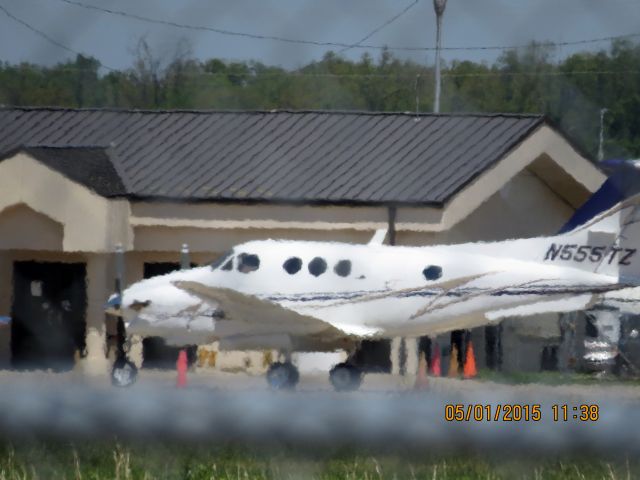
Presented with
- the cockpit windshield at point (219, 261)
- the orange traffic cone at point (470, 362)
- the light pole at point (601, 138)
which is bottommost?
the orange traffic cone at point (470, 362)

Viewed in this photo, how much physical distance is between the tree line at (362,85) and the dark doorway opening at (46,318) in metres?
1.31

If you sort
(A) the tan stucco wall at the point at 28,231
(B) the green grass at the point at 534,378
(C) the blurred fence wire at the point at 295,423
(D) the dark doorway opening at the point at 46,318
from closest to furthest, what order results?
(C) the blurred fence wire at the point at 295,423, (D) the dark doorway opening at the point at 46,318, (A) the tan stucco wall at the point at 28,231, (B) the green grass at the point at 534,378

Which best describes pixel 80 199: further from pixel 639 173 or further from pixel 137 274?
pixel 137 274

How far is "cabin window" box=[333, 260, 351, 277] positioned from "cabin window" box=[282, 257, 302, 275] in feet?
1.35

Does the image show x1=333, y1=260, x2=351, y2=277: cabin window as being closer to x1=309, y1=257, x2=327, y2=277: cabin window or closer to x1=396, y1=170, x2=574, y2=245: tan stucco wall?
x1=309, y1=257, x2=327, y2=277: cabin window

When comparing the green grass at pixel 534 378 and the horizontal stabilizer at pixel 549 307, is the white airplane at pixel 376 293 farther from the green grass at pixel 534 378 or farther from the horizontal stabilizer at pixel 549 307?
the green grass at pixel 534 378

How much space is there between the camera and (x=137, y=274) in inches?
388

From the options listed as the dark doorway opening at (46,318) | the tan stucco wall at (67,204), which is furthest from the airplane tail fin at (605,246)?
the tan stucco wall at (67,204)

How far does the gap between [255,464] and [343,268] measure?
8.77 m

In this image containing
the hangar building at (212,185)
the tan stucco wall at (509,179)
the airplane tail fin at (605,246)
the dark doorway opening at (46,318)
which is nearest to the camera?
the hangar building at (212,185)

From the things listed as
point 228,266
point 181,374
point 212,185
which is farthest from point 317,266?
point 212,185

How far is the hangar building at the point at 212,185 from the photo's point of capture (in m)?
3.54

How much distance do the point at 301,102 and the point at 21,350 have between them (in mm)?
2552

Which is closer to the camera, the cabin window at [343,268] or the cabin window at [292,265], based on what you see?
the cabin window at [292,265]
